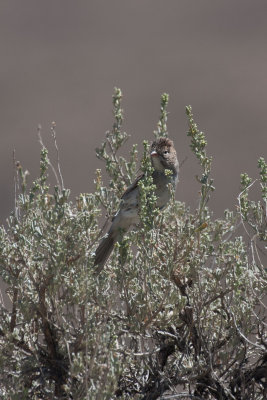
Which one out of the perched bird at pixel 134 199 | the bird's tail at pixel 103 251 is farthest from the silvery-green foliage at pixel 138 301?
the bird's tail at pixel 103 251

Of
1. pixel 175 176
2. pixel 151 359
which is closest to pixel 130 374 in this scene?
pixel 151 359

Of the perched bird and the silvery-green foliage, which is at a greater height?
the perched bird

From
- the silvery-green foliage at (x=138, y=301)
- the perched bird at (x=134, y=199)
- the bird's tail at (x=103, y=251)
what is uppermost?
the perched bird at (x=134, y=199)

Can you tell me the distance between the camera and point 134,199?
4.96 m

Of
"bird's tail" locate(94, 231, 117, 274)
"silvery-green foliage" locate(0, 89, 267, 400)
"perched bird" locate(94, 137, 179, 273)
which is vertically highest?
"perched bird" locate(94, 137, 179, 273)

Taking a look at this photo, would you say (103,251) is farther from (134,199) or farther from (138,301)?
(138,301)

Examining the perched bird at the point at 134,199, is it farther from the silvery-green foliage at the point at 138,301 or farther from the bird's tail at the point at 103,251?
the silvery-green foliage at the point at 138,301

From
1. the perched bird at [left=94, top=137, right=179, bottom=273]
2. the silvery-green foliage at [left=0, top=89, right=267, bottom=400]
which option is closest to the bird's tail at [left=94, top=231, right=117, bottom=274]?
the perched bird at [left=94, top=137, right=179, bottom=273]

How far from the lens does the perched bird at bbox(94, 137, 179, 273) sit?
4.84 metres

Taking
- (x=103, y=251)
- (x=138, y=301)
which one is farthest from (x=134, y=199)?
(x=138, y=301)

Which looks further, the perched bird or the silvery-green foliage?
the perched bird

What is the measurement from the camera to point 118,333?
13.0 ft

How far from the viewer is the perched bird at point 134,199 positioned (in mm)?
4844

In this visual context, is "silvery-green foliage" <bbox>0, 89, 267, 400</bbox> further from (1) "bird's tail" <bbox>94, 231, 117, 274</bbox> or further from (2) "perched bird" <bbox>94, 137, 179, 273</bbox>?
(1) "bird's tail" <bbox>94, 231, 117, 274</bbox>
